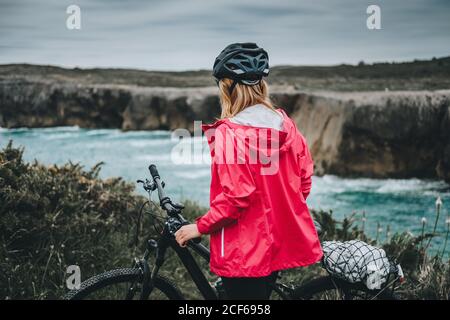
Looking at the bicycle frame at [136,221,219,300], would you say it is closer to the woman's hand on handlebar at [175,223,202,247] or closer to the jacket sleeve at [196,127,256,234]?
the woman's hand on handlebar at [175,223,202,247]

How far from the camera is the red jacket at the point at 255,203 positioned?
2748mm

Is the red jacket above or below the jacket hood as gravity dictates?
below

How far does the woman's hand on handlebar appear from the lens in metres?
2.89

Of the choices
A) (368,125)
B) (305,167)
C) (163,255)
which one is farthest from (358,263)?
(368,125)

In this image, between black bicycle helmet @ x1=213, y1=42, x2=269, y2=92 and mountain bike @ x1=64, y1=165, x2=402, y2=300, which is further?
mountain bike @ x1=64, y1=165, x2=402, y2=300

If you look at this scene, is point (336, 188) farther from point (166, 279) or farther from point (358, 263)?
point (166, 279)

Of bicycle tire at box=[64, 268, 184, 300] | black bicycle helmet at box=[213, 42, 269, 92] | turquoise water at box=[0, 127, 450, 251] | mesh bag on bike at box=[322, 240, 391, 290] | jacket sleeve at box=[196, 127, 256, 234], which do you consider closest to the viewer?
jacket sleeve at box=[196, 127, 256, 234]

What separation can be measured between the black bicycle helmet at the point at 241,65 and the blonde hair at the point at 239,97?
3cm

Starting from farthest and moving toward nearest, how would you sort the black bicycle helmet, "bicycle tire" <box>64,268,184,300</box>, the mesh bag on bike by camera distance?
the mesh bag on bike < "bicycle tire" <box>64,268,184,300</box> < the black bicycle helmet

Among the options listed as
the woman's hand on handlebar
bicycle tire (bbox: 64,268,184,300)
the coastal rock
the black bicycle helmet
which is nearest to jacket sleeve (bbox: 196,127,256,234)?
the woman's hand on handlebar

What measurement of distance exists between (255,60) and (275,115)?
30 centimetres

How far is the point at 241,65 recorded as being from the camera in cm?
287

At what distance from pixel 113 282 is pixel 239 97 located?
121 centimetres

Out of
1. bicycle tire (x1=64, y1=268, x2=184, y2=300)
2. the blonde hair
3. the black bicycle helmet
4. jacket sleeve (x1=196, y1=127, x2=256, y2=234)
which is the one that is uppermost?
the black bicycle helmet
